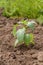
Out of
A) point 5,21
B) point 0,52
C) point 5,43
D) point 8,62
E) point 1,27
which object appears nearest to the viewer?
point 8,62

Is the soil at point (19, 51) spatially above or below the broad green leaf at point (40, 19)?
below

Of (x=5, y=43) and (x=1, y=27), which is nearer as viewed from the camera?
(x=5, y=43)

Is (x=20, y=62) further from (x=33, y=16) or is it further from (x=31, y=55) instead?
(x=33, y=16)

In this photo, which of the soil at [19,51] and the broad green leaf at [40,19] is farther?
the broad green leaf at [40,19]

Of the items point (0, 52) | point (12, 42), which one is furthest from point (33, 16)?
point (0, 52)

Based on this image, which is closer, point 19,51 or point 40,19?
point 19,51

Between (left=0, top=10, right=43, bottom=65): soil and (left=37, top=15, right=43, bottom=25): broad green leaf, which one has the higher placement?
(left=37, top=15, right=43, bottom=25): broad green leaf

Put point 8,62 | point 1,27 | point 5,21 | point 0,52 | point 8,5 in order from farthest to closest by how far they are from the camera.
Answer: point 8,5 → point 5,21 → point 1,27 → point 0,52 → point 8,62

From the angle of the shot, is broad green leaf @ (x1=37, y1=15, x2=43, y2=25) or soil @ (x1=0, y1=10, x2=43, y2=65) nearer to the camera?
soil @ (x1=0, y1=10, x2=43, y2=65)
